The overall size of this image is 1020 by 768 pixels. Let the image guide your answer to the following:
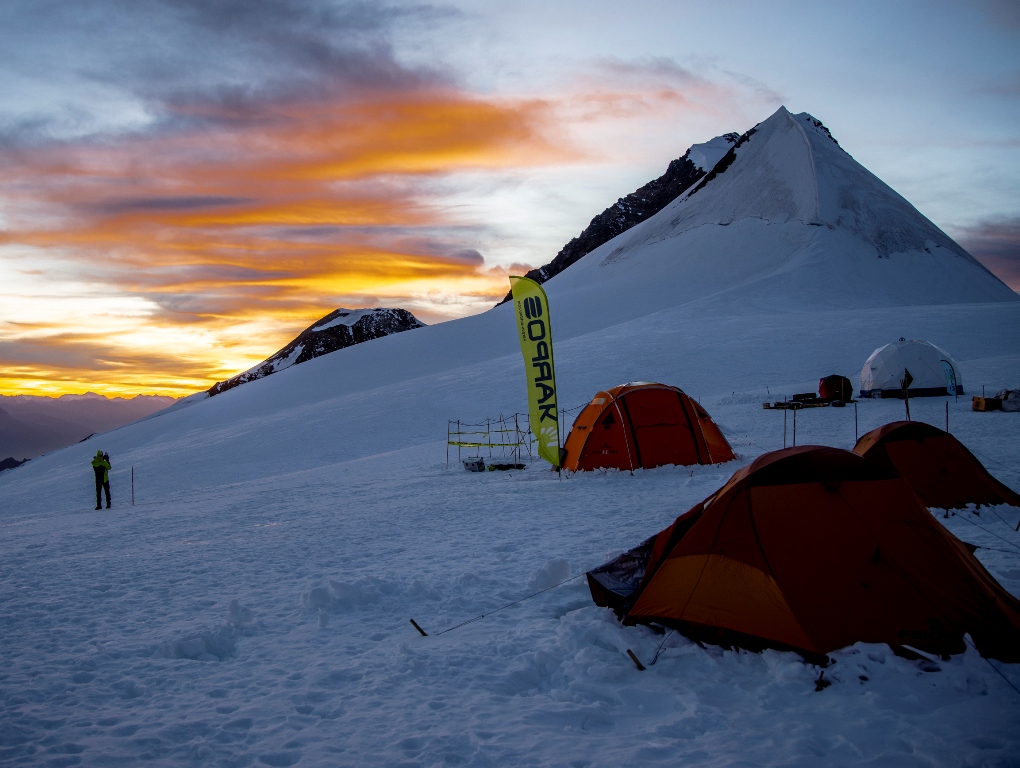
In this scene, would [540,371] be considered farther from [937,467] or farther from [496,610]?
[496,610]

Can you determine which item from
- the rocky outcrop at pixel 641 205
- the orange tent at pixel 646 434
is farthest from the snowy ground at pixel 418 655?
the rocky outcrop at pixel 641 205

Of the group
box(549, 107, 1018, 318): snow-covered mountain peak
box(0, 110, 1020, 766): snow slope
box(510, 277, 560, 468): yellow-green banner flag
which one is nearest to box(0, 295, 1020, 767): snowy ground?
box(0, 110, 1020, 766): snow slope

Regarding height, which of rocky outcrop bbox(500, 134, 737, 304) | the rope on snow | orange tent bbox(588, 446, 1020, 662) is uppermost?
rocky outcrop bbox(500, 134, 737, 304)

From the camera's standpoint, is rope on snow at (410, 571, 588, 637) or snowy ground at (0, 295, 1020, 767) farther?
rope on snow at (410, 571, 588, 637)

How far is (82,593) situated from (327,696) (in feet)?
15.7

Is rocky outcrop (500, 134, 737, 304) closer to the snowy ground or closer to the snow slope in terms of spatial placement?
the snow slope

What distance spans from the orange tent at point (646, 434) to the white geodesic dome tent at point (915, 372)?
13671 mm

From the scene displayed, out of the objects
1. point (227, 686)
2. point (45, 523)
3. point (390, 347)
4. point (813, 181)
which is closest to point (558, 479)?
point (227, 686)

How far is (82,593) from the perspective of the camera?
804cm

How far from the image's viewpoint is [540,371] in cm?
1498

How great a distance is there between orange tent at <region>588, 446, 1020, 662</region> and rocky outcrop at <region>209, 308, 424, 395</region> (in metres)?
140

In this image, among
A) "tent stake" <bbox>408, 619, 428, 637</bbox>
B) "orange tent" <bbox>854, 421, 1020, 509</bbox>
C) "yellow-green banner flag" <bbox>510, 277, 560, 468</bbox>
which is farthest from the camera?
"yellow-green banner flag" <bbox>510, 277, 560, 468</bbox>

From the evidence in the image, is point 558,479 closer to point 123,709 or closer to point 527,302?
point 527,302

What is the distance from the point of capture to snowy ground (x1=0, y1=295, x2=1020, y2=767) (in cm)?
429
